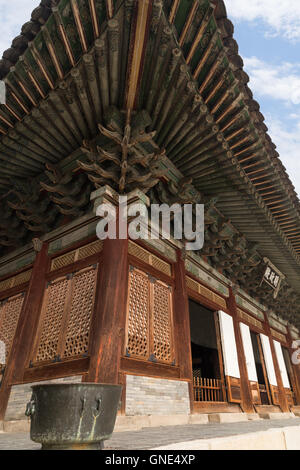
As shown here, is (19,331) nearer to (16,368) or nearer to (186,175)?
(16,368)

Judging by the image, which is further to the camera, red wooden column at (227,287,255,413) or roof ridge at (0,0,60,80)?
red wooden column at (227,287,255,413)

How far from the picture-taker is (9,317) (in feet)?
20.5

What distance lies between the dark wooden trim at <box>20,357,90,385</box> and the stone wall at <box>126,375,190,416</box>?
0.71 m

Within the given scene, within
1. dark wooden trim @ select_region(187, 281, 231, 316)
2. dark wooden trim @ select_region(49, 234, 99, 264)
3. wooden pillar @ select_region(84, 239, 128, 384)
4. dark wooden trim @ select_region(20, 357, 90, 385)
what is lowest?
dark wooden trim @ select_region(20, 357, 90, 385)

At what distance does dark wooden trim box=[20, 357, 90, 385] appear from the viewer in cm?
416

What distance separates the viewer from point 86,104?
5070 mm

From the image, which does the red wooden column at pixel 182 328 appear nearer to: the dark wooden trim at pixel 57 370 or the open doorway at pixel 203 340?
the dark wooden trim at pixel 57 370

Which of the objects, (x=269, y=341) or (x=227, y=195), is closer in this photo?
(x=227, y=195)

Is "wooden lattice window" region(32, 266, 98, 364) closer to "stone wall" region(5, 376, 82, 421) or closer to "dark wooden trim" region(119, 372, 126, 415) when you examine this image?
"stone wall" region(5, 376, 82, 421)

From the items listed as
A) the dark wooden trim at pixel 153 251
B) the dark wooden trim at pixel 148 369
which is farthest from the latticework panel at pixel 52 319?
the dark wooden trim at pixel 153 251

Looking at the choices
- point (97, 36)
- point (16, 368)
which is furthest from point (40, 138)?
point (16, 368)

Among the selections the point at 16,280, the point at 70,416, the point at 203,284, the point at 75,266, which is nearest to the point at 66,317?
the point at 75,266

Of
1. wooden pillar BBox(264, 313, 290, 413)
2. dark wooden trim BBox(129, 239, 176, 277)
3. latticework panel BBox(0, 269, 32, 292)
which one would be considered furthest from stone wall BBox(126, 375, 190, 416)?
wooden pillar BBox(264, 313, 290, 413)
